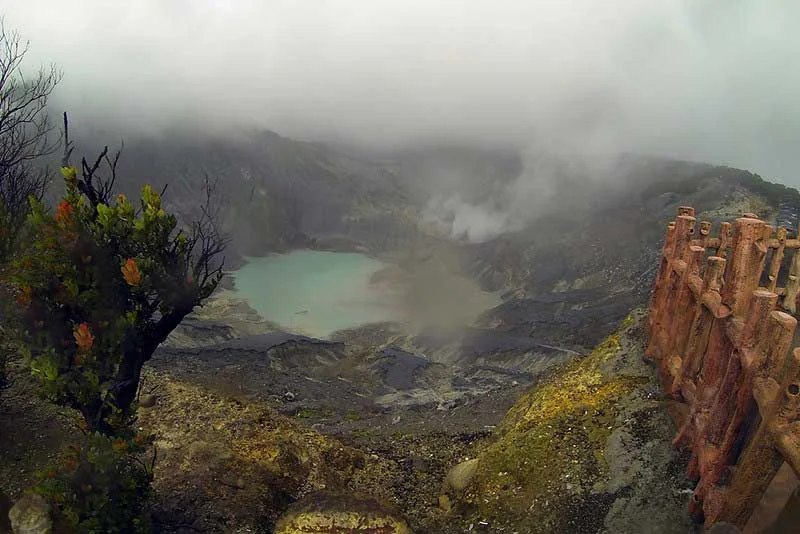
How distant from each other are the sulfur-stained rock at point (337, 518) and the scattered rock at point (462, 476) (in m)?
3.75

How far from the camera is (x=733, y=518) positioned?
429 inches

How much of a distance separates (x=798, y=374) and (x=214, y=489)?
1285 centimetres

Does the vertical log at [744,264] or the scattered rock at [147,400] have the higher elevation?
the vertical log at [744,264]

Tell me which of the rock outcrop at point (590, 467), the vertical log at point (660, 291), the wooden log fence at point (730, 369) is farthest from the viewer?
the vertical log at point (660, 291)

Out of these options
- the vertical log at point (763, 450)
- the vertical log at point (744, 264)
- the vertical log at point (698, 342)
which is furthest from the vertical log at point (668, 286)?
the vertical log at point (763, 450)

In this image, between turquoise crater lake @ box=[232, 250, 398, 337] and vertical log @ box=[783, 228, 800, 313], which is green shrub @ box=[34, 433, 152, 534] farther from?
turquoise crater lake @ box=[232, 250, 398, 337]

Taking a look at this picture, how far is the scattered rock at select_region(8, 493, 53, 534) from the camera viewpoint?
10812mm

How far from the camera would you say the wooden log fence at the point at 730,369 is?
33.5 ft

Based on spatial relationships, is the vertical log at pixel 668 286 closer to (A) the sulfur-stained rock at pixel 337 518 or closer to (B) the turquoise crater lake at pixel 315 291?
(A) the sulfur-stained rock at pixel 337 518

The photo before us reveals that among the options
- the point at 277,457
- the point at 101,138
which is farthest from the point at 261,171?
the point at 277,457

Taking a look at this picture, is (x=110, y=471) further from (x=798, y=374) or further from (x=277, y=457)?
(x=798, y=374)

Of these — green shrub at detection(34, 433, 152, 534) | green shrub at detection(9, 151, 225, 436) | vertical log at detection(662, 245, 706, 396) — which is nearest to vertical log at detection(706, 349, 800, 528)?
vertical log at detection(662, 245, 706, 396)

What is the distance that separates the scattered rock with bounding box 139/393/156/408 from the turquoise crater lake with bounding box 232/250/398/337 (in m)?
52.9

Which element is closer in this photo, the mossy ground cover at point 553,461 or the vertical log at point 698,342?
the vertical log at point 698,342
